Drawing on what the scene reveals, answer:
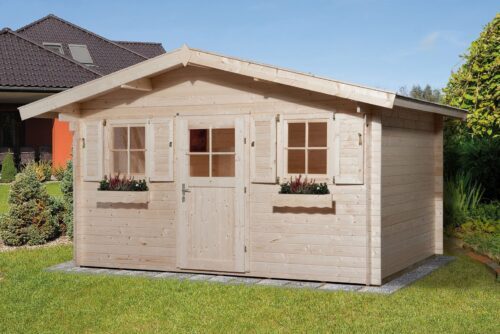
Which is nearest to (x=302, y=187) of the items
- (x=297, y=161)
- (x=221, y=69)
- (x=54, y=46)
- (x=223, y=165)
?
(x=297, y=161)

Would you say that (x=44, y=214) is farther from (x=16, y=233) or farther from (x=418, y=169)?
(x=418, y=169)

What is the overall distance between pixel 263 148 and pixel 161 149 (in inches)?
53.7

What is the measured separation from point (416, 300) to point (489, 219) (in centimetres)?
506

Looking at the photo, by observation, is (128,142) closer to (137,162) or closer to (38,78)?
(137,162)

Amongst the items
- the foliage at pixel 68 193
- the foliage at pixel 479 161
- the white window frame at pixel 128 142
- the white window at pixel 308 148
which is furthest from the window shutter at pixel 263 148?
the foliage at pixel 479 161

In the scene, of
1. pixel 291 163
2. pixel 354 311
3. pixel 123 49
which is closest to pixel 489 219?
pixel 291 163

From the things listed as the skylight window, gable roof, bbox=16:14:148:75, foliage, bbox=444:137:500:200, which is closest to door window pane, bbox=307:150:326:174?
foliage, bbox=444:137:500:200

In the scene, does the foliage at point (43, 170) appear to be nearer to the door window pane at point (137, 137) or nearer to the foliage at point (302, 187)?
the door window pane at point (137, 137)

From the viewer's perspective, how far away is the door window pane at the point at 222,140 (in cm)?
878

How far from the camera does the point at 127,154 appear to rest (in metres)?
9.31

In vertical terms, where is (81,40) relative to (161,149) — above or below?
above

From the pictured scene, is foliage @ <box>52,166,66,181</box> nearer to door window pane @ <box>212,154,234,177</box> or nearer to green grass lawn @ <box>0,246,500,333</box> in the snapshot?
green grass lawn @ <box>0,246,500,333</box>

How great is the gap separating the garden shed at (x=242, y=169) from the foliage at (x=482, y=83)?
234 cm

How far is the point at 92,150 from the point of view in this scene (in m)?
9.49
